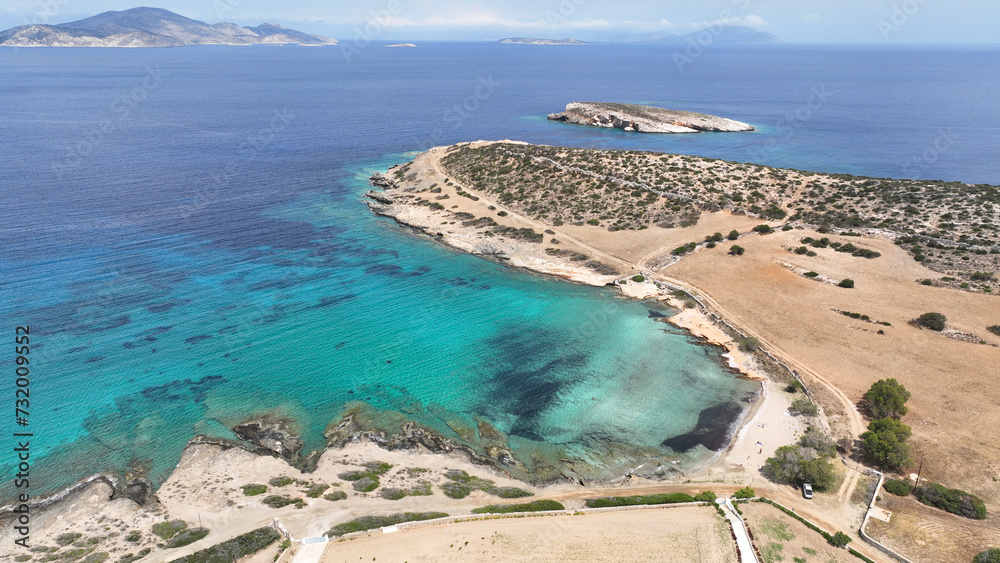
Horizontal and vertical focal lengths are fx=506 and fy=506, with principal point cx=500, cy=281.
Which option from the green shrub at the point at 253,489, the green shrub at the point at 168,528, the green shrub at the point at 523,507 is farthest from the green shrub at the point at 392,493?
the green shrub at the point at 168,528

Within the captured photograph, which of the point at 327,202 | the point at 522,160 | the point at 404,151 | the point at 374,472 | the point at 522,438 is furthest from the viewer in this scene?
the point at 404,151

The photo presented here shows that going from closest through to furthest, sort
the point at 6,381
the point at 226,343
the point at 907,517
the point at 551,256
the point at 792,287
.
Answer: the point at 907,517
the point at 6,381
the point at 226,343
the point at 792,287
the point at 551,256

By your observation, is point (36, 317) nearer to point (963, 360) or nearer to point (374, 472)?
point (374, 472)

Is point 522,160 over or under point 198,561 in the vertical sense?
over

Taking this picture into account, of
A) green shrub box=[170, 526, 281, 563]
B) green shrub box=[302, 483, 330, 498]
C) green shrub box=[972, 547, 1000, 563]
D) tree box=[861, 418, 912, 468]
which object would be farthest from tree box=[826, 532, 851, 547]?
green shrub box=[170, 526, 281, 563]

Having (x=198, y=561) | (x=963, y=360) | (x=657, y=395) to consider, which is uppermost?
(x=963, y=360)

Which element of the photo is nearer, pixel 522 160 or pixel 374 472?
pixel 374 472

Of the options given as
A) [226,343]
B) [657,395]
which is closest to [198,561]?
[226,343]

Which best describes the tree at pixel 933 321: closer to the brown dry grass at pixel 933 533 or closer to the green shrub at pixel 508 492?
the brown dry grass at pixel 933 533
